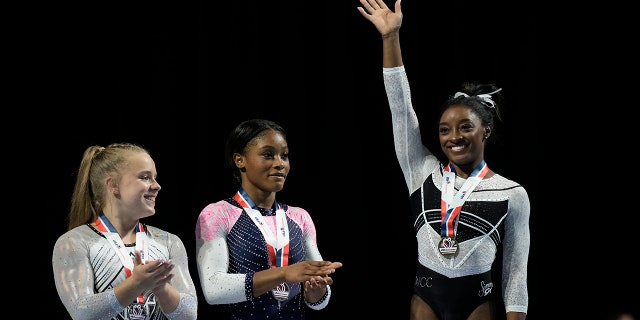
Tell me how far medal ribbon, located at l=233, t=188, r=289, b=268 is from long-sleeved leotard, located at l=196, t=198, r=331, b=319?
0.06ft

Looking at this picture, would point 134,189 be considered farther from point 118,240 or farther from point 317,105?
point 317,105

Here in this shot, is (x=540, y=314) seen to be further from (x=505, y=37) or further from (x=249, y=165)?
(x=249, y=165)

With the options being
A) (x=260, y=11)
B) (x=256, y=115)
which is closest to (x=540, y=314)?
(x=256, y=115)

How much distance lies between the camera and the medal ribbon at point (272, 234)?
324 centimetres

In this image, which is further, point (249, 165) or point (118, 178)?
point (249, 165)

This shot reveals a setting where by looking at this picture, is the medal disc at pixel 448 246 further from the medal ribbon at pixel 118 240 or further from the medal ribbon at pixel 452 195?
the medal ribbon at pixel 118 240

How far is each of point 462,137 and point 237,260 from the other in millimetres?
953

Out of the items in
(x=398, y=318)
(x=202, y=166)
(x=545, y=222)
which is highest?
(x=202, y=166)

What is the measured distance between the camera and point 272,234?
3.26m

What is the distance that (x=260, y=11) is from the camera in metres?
4.50

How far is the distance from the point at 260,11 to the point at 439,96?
1031 mm

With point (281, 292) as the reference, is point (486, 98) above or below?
above

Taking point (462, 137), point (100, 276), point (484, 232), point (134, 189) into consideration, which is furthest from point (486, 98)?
point (100, 276)

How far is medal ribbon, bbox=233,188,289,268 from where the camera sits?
3236 millimetres
